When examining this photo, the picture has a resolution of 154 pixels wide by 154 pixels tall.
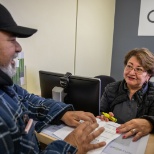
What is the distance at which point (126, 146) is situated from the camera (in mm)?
918

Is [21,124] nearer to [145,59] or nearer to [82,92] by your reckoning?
[82,92]

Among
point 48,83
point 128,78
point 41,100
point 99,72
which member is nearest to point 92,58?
point 99,72

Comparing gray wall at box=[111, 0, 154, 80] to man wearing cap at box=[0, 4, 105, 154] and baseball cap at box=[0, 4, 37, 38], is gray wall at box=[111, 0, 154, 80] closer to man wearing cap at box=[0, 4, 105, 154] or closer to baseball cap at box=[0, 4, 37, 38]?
man wearing cap at box=[0, 4, 105, 154]

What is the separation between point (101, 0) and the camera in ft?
9.44

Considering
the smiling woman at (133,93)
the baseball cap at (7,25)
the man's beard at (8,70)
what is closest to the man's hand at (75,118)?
the smiling woman at (133,93)

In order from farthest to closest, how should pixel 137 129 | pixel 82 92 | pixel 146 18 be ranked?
pixel 146 18 → pixel 82 92 → pixel 137 129

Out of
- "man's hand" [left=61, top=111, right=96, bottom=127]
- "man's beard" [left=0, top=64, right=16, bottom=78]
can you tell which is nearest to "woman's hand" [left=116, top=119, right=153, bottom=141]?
"man's hand" [left=61, top=111, right=96, bottom=127]

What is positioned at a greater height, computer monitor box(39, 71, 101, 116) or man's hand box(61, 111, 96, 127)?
computer monitor box(39, 71, 101, 116)

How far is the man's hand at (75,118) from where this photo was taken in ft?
3.59

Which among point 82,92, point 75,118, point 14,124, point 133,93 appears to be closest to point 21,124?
point 14,124

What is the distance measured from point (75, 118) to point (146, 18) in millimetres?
2276

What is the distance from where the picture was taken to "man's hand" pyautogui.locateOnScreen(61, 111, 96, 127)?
109 centimetres

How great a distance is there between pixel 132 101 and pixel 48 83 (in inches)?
26.9

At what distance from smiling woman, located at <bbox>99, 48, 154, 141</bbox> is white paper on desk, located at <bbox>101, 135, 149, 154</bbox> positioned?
388 mm
